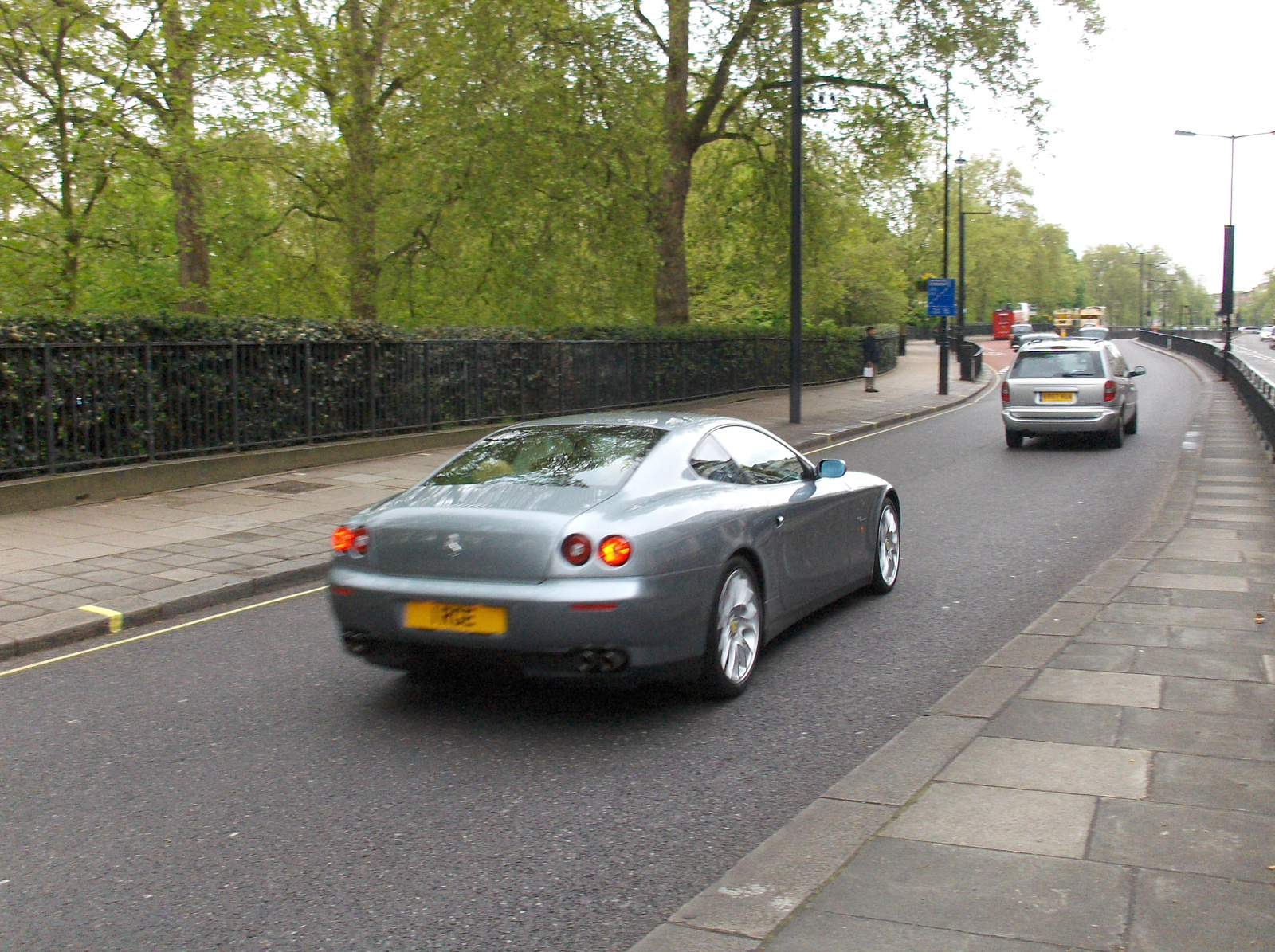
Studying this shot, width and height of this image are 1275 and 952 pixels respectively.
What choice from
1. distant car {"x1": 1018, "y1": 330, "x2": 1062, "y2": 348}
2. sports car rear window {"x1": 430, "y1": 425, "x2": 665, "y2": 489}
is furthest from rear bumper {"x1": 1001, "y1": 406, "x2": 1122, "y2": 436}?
sports car rear window {"x1": 430, "y1": 425, "x2": 665, "y2": 489}

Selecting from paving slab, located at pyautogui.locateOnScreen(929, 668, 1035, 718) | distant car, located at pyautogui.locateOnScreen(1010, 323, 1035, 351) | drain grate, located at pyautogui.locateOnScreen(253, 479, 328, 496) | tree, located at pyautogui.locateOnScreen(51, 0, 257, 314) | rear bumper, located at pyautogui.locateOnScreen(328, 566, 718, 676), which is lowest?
paving slab, located at pyautogui.locateOnScreen(929, 668, 1035, 718)

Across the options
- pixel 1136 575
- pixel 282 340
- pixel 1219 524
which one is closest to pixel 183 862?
pixel 1136 575

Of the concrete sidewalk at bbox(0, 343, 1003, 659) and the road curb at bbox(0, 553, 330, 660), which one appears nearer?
the road curb at bbox(0, 553, 330, 660)

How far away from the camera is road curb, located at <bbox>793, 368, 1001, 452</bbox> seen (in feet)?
62.7

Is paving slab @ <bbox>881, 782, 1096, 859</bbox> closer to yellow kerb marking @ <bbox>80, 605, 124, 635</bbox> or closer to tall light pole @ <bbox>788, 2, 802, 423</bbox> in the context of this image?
yellow kerb marking @ <bbox>80, 605, 124, 635</bbox>

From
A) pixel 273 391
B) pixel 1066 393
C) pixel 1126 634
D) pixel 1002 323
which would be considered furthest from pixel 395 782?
pixel 1002 323

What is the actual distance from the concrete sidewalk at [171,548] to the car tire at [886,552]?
4.15m

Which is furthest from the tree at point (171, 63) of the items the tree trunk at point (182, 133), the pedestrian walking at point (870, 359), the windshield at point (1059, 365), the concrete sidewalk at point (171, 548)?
the pedestrian walking at point (870, 359)

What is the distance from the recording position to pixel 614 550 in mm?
4895

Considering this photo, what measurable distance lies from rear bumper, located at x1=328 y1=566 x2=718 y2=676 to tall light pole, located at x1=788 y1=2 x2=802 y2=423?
15774 mm

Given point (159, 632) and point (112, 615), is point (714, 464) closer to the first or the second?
point (159, 632)

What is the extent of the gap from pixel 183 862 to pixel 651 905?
1540mm

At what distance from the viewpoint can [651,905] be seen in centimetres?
343

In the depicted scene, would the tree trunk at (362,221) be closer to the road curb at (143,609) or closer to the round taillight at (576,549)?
the road curb at (143,609)
